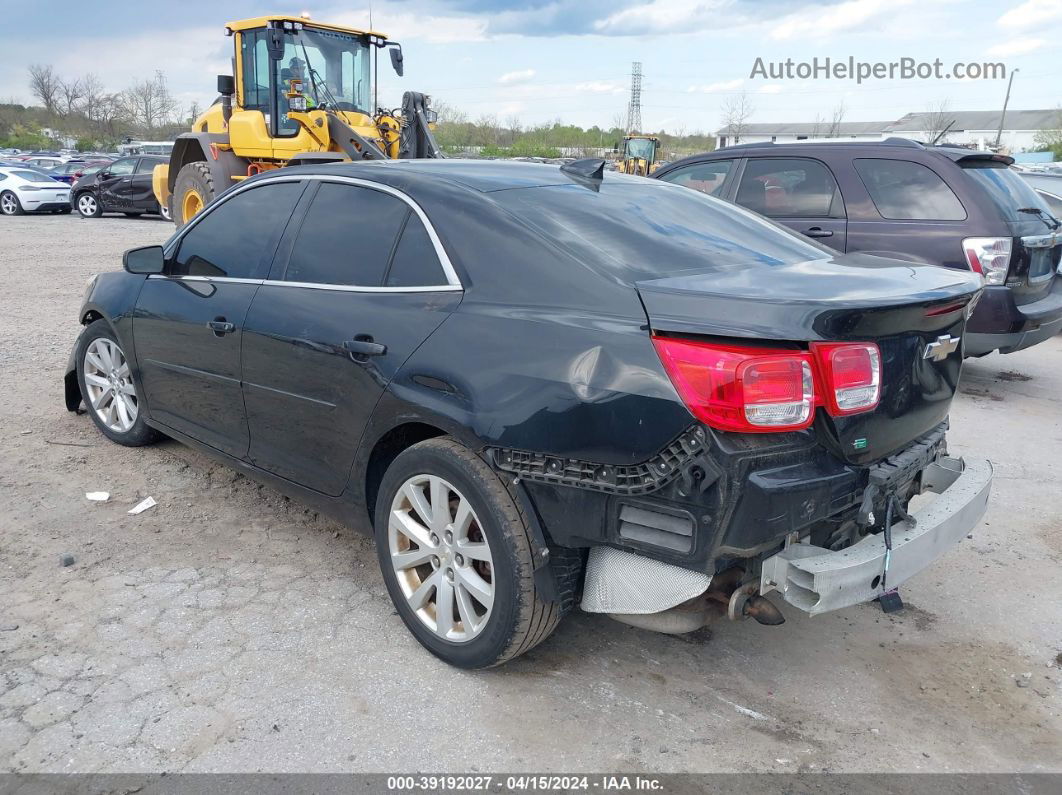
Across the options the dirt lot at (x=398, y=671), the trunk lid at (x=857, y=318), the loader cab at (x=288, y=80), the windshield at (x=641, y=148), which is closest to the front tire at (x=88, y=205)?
the loader cab at (x=288, y=80)

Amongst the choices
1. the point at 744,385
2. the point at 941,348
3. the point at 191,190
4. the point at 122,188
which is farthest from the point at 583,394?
the point at 122,188

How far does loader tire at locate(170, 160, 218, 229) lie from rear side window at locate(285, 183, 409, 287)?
9.74m

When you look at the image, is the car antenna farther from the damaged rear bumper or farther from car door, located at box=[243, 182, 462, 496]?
the damaged rear bumper

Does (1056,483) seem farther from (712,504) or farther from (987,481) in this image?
(712,504)

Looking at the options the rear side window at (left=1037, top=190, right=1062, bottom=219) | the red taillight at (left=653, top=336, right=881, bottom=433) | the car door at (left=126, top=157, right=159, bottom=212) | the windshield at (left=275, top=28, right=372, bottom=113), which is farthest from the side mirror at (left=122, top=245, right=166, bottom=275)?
the car door at (left=126, top=157, right=159, bottom=212)

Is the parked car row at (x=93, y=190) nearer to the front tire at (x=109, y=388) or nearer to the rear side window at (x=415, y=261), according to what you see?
the front tire at (x=109, y=388)

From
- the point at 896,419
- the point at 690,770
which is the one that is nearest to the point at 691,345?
the point at 896,419

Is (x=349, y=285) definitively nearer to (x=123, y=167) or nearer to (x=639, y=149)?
(x=123, y=167)

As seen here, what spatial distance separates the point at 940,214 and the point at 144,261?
5.34 metres

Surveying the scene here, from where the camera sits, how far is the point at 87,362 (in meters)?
5.20

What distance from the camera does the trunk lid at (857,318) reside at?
2436 millimetres

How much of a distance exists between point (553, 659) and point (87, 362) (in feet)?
11.9

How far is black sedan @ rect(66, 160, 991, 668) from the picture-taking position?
2.44 m

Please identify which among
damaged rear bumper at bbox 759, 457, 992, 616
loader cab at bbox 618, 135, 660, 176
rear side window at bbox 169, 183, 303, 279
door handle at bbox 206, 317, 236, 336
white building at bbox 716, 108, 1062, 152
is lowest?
damaged rear bumper at bbox 759, 457, 992, 616
